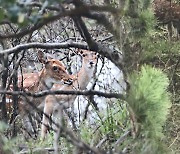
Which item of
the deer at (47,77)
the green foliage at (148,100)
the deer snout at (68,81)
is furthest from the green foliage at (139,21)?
the deer at (47,77)

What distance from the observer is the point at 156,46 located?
20.7 ft

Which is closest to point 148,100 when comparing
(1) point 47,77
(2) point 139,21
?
(2) point 139,21

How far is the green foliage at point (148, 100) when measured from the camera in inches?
74.1

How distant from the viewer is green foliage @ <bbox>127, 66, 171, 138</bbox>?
1882mm

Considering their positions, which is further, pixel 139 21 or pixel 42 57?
pixel 42 57

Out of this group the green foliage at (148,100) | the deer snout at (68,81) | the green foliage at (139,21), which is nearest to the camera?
the green foliage at (148,100)

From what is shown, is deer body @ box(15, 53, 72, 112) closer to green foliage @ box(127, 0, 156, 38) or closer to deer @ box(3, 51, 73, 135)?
deer @ box(3, 51, 73, 135)

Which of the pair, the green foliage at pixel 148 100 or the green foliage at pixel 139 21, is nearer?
the green foliage at pixel 148 100

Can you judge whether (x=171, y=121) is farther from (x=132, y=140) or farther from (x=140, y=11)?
(x=132, y=140)

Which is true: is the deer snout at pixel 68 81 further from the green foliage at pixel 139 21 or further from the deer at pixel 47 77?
the green foliage at pixel 139 21

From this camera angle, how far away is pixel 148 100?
6.23 feet

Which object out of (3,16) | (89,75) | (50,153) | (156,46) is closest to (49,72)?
(89,75)

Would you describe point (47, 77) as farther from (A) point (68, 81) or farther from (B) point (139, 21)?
(B) point (139, 21)

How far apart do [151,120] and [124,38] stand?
370 millimetres
